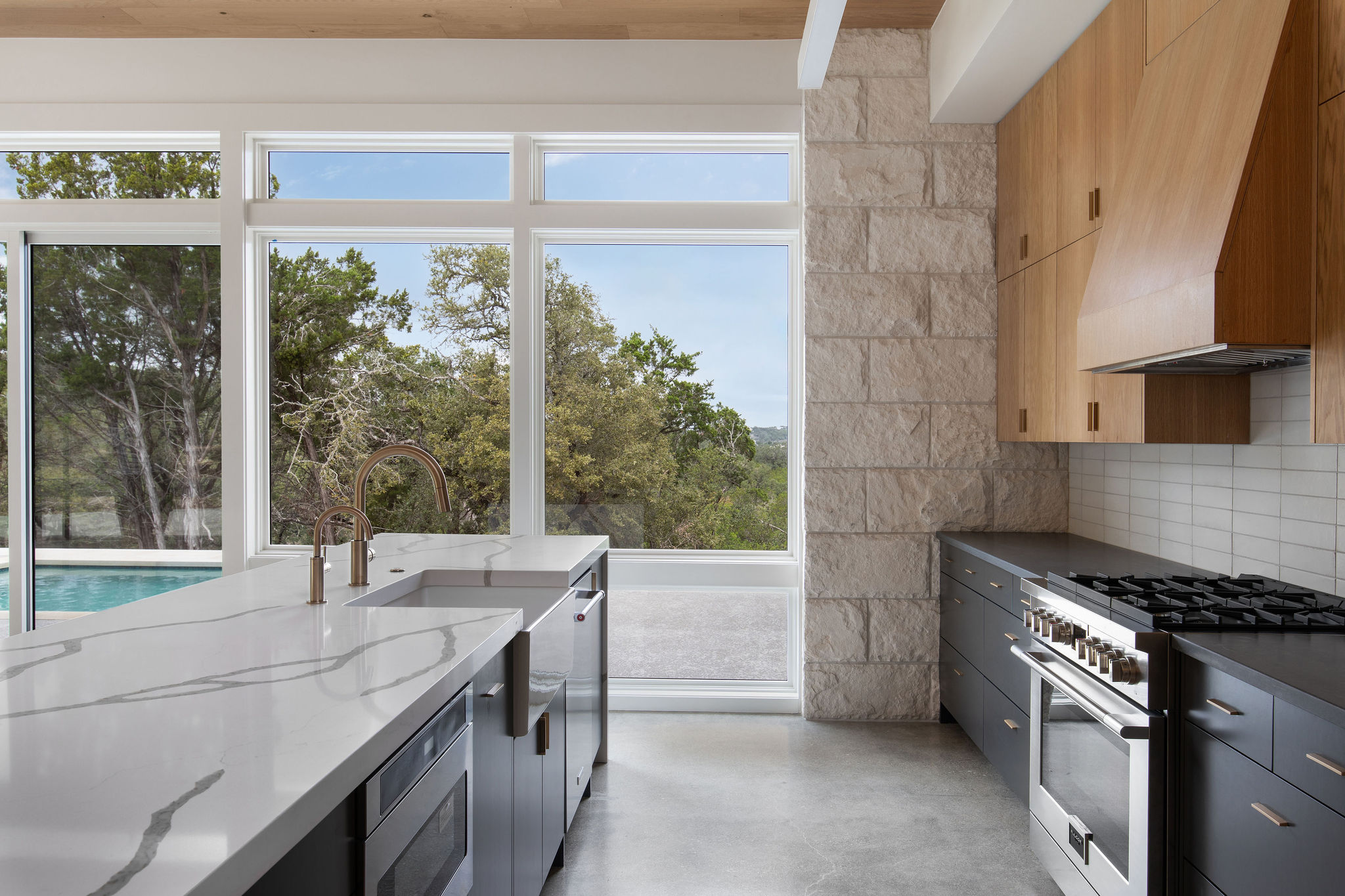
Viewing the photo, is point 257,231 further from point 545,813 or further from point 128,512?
point 545,813

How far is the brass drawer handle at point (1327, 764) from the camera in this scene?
115cm

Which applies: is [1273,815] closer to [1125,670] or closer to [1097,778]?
[1125,670]

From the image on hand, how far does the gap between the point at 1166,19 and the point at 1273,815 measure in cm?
193

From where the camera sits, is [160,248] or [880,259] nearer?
[880,259]

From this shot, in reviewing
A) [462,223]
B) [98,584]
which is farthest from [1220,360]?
[98,584]

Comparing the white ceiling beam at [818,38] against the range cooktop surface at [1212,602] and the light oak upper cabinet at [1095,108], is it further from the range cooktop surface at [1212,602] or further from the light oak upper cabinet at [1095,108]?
the range cooktop surface at [1212,602]

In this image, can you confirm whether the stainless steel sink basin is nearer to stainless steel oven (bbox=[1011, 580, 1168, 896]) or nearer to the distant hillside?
stainless steel oven (bbox=[1011, 580, 1168, 896])

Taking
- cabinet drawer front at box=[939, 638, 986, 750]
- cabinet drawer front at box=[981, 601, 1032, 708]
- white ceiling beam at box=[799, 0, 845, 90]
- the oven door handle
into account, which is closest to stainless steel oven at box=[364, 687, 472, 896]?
the oven door handle

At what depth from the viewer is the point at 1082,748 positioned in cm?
190

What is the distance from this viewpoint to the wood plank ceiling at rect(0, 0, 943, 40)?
3.13m

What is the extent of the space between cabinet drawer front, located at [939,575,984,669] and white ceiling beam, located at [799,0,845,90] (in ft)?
6.14

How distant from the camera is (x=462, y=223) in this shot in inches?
137

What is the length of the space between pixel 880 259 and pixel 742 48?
112 centimetres

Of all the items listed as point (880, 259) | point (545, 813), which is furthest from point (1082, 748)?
point (880, 259)
